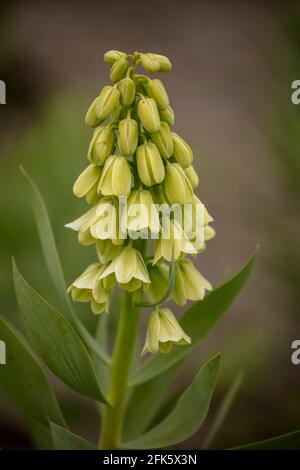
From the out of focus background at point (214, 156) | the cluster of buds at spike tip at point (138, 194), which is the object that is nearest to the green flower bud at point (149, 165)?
the cluster of buds at spike tip at point (138, 194)

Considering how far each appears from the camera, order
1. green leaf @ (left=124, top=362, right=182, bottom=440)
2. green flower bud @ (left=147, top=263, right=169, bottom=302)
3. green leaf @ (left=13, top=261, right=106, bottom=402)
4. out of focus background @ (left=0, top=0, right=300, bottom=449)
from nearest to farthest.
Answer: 1. green leaf @ (left=13, top=261, right=106, bottom=402)
2. green flower bud @ (left=147, top=263, right=169, bottom=302)
3. green leaf @ (left=124, top=362, right=182, bottom=440)
4. out of focus background @ (left=0, top=0, right=300, bottom=449)

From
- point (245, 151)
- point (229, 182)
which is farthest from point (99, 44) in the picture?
point (229, 182)

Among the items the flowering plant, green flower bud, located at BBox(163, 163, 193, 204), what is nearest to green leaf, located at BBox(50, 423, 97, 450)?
the flowering plant

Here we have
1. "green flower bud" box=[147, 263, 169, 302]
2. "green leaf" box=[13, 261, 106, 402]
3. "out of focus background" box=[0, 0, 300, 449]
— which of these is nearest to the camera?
"green leaf" box=[13, 261, 106, 402]

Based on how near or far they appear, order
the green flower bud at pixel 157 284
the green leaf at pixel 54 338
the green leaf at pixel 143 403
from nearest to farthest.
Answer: the green leaf at pixel 54 338 → the green flower bud at pixel 157 284 → the green leaf at pixel 143 403

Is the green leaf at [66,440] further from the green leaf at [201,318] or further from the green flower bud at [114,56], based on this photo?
the green flower bud at [114,56]

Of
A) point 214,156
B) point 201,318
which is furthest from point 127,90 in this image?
point 214,156

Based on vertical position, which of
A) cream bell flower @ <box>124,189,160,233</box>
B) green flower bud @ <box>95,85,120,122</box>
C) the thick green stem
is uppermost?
green flower bud @ <box>95,85,120,122</box>

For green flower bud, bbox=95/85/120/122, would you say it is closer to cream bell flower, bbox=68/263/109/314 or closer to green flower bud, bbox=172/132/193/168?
green flower bud, bbox=172/132/193/168
